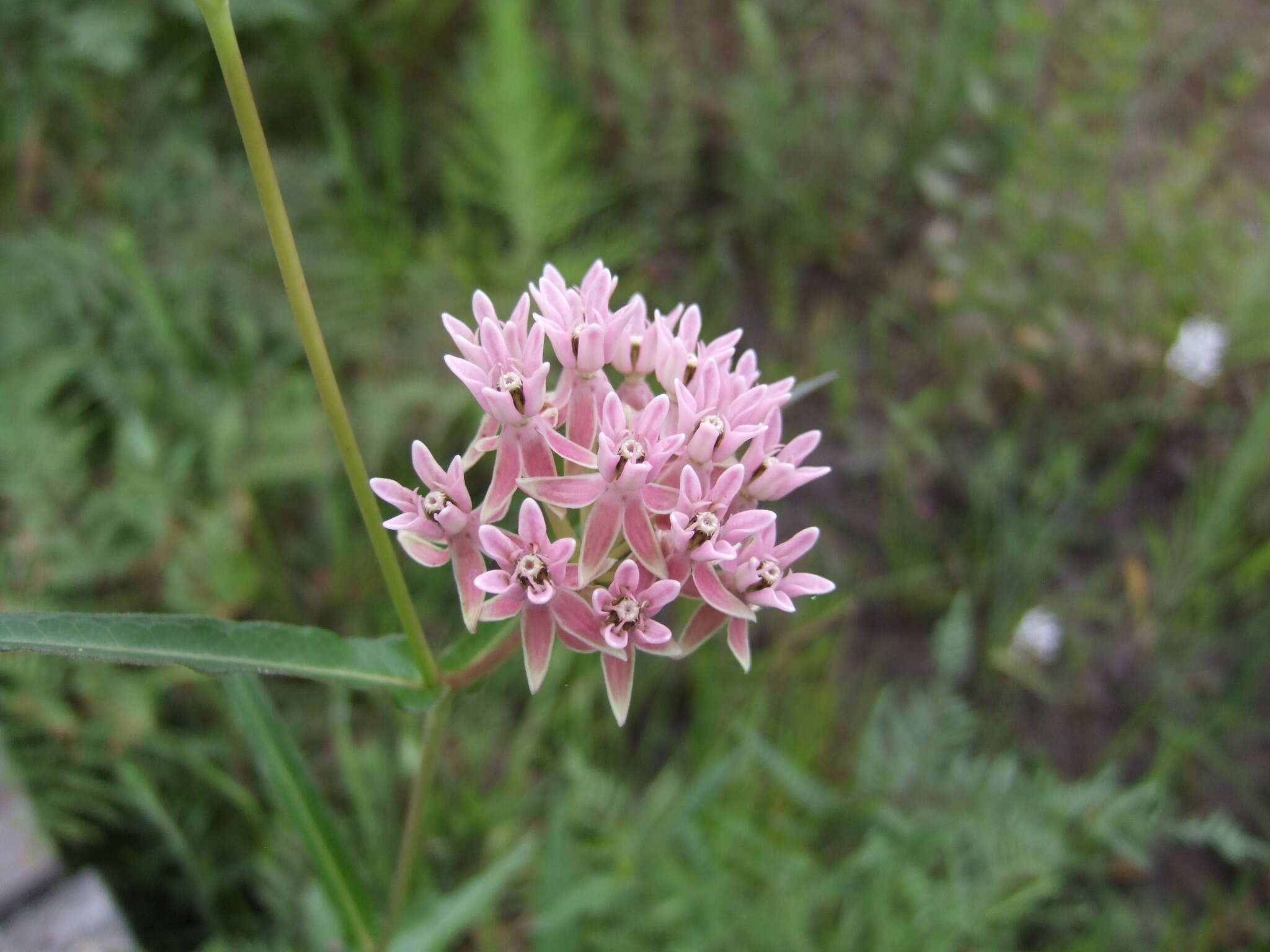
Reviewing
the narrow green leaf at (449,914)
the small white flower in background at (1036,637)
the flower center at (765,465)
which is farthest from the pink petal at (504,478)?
the small white flower in background at (1036,637)

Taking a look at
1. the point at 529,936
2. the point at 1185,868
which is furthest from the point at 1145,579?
the point at 529,936

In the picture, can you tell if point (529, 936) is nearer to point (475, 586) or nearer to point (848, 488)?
point (475, 586)

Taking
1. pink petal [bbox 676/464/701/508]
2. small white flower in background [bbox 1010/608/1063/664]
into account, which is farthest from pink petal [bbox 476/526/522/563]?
small white flower in background [bbox 1010/608/1063/664]

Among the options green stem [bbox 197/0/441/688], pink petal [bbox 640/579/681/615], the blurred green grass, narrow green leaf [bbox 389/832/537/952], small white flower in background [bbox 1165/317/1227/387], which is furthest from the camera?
small white flower in background [bbox 1165/317/1227/387]

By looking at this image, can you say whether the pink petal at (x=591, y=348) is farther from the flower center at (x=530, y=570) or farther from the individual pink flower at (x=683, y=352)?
the flower center at (x=530, y=570)

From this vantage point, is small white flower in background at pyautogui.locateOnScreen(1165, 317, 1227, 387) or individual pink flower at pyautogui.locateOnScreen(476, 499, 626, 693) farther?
small white flower in background at pyautogui.locateOnScreen(1165, 317, 1227, 387)

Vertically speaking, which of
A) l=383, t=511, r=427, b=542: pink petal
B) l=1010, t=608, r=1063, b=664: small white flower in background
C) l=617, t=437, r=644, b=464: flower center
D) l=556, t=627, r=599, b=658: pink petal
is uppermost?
l=383, t=511, r=427, b=542: pink petal

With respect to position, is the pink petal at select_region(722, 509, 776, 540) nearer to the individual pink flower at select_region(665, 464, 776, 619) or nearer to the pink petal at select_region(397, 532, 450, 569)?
the individual pink flower at select_region(665, 464, 776, 619)
